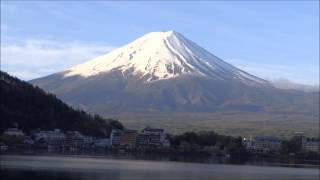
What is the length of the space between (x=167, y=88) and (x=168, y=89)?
0.93 m

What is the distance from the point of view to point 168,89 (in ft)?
585

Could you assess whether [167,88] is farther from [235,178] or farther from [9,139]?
[235,178]

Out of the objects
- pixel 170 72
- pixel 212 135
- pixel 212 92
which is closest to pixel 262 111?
pixel 212 92

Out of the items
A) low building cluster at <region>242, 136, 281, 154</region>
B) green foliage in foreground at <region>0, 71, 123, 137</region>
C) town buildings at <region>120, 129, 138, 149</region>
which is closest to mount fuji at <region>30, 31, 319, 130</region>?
low building cluster at <region>242, 136, 281, 154</region>

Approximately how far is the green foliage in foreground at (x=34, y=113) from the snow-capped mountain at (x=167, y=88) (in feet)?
189

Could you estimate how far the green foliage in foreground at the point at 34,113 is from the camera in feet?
268

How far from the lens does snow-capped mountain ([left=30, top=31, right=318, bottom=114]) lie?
167m

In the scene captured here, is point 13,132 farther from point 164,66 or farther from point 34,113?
point 164,66

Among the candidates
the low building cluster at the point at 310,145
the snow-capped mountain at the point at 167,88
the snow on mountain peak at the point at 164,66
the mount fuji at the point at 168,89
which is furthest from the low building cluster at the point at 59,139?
the snow on mountain peak at the point at 164,66

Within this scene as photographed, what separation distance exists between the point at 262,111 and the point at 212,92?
1612 cm

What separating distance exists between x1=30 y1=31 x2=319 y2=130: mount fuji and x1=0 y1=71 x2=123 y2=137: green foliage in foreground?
56392 mm

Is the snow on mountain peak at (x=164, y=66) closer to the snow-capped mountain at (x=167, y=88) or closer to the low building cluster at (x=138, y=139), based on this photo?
the snow-capped mountain at (x=167, y=88)

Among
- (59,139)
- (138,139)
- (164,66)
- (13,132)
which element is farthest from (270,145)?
(164,66)

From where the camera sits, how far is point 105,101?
165 metres
